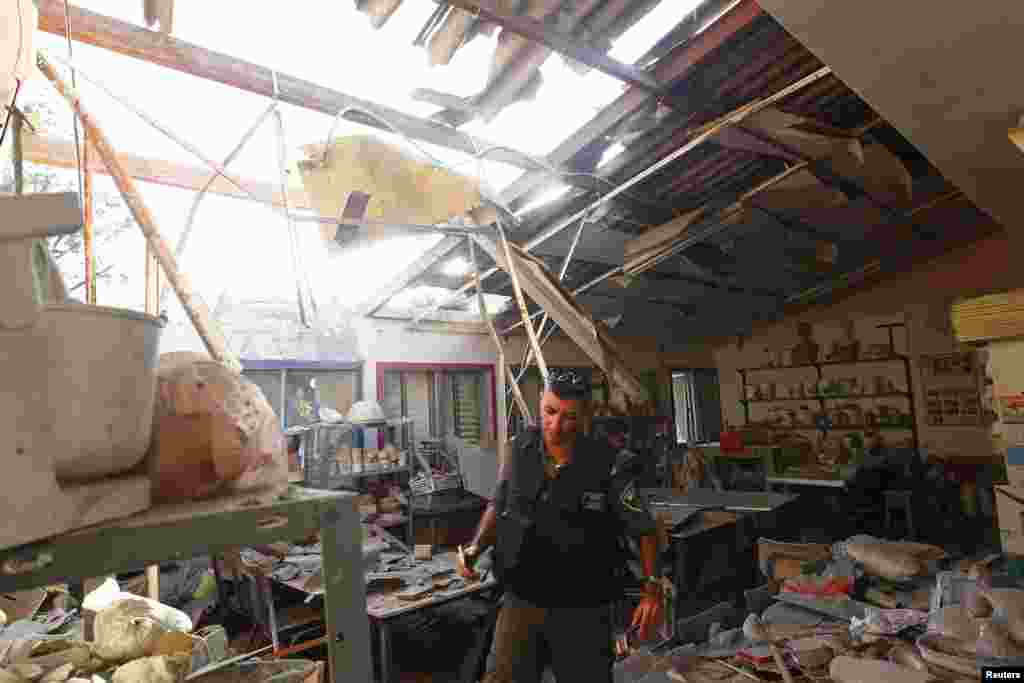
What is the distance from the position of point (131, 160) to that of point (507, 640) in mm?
3453

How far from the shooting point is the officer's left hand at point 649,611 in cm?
237

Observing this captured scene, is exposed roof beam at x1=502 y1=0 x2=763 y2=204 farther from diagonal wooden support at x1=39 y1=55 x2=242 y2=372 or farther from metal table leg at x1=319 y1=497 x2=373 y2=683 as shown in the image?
metal table leg at x1=319 y1=497 x2=373 y2=683

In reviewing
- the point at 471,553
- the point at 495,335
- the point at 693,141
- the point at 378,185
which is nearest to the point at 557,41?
the point at 378,185

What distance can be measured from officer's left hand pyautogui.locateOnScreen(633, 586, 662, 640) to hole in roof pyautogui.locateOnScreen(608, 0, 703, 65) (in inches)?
104

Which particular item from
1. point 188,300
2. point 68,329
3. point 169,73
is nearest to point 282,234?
point 169,73

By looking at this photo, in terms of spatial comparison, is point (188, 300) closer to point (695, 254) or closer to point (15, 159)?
point (15, 159)

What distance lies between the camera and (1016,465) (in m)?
2.63

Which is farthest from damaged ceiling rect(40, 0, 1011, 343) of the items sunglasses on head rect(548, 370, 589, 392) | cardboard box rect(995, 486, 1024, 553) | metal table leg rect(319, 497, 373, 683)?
cardboard box rect(995, 486, 1024, 553)

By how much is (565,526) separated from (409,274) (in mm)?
3423

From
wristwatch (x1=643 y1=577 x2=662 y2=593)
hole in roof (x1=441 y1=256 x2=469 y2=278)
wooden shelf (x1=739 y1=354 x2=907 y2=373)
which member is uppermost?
hole in roof (x1=441 y1=256 x2=469 y2=278)

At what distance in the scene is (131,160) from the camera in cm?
341

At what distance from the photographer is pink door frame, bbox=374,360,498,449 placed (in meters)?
5.73

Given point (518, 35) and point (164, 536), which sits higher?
point (518, 35)

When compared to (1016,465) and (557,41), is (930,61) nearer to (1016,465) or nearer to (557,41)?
(557,41)
